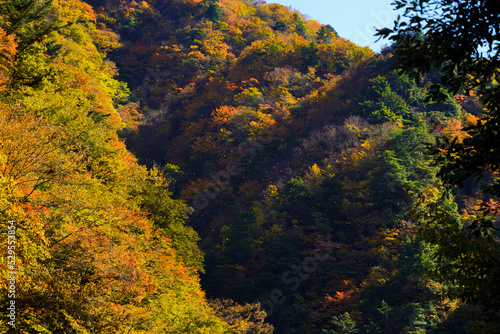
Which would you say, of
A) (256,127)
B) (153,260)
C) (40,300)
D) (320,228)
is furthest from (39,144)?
(256,127)

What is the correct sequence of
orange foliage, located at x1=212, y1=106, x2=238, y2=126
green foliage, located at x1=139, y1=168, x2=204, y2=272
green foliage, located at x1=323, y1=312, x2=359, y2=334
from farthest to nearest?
1. orange foliage, located at x1=212, y1=106, x2=238, y2=126
2. green foliage, located at x1=139, y1=168, x2=204, y2=272
3. green foliage, located at x1=323, y1=312, x2=359, y2=334

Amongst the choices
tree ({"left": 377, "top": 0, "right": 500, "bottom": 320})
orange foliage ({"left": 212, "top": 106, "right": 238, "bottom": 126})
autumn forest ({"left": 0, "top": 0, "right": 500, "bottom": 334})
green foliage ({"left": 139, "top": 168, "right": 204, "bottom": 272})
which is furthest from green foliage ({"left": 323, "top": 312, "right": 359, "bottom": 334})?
orange foliage ({"left": 212, "top": 106, "right": 238, "bottom": 126})

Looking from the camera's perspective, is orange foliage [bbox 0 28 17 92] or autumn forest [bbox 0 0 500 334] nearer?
autumn forest [bbox 0 0 500 334]

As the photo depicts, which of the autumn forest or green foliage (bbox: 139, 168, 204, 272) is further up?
the autumn forest

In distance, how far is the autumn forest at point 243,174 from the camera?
5.38m

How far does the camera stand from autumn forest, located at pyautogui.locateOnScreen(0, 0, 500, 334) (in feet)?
17.7

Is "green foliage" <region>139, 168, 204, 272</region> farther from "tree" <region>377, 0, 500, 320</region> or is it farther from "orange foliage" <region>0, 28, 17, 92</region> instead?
"tree" <region>377, 0, 500, 320</region>

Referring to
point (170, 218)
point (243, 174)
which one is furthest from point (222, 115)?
point (170, 218)

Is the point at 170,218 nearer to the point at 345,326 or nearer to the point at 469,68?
the point at 345,326

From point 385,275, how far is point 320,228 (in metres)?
7.83

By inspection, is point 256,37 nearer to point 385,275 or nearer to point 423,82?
point 423,82

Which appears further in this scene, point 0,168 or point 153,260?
point 153,260

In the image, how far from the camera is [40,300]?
10.2m

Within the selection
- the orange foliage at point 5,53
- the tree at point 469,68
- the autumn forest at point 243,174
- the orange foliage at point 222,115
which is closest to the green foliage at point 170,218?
the autumn forest at point 243,174
